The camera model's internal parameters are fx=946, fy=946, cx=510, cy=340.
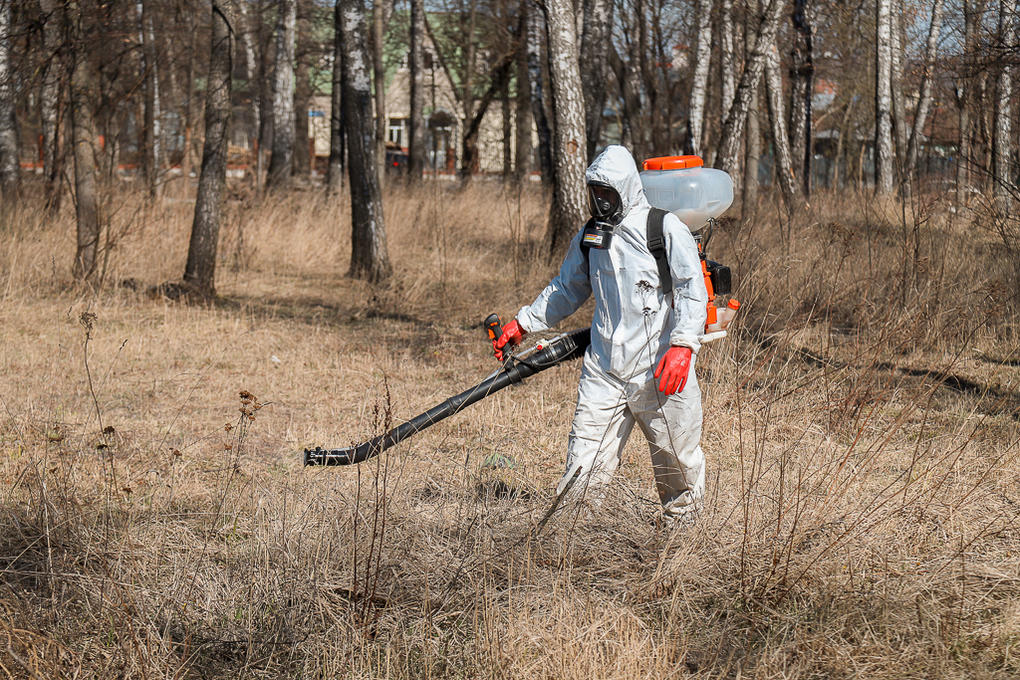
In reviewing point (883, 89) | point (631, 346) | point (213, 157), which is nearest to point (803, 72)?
point (883, 89)

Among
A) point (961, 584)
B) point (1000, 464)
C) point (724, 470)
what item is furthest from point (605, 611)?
point (1000, 464)

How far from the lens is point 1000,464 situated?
4.45 m

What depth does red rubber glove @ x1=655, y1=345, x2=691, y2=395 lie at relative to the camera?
3.41m

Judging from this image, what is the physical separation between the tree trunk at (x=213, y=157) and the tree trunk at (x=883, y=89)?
8.42 meters

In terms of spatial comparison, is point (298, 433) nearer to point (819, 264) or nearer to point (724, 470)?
point (724, 470)

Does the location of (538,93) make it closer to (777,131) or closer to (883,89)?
(777,131)

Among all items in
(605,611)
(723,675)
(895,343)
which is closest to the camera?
(723,675)

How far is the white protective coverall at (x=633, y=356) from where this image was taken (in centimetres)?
362

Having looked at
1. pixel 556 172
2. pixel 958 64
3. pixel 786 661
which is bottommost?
pixel 786 661

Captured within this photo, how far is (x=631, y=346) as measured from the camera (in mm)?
3621

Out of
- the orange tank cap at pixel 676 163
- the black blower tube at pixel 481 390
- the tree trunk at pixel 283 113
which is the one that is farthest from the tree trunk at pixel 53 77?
the orange tank cap at pixel 676 163

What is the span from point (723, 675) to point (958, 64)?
7.01 m

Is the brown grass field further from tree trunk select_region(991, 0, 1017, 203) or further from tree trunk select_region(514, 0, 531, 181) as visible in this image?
tree trunk select_region(514, 0, 531, 181)

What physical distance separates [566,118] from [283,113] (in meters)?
11.4
